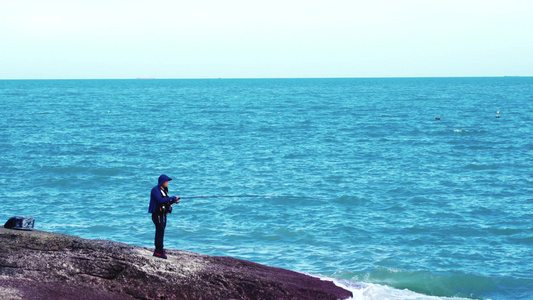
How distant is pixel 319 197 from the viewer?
89.7ft

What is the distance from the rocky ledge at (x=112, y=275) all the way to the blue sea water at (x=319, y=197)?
357 centimetres

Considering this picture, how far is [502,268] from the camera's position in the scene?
58.4ft

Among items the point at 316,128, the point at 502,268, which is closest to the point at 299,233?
the point at 502,268

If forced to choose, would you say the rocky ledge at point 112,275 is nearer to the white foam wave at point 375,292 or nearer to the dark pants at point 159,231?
the dark pants at point 159,231

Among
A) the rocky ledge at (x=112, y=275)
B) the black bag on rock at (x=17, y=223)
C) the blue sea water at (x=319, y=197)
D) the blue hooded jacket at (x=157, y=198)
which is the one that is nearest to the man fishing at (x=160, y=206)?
the blue hooded jacket at (x=157, y=198)

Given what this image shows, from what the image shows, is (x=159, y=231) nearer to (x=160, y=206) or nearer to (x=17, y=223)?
(x=160, y=206)

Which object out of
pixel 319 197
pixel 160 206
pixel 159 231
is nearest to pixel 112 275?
pixel 159 231

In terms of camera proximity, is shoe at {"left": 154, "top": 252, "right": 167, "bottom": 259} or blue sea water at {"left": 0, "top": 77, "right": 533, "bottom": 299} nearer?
shoe at {"left": 154, "top": 252, "right": 167, "bottom": 259}

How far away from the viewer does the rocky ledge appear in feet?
34.4

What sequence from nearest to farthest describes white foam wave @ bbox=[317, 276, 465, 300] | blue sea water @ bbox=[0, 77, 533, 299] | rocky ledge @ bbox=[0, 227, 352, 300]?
rocky ledge @ bbox=[0, 227, 352, 300] < white foam wave @ bbox=[317, 276, 465, 300] < blue sea water @ bbox=[0, 77, 533, 299]

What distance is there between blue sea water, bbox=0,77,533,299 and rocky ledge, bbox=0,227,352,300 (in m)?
3.57

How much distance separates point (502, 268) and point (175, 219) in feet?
39.9

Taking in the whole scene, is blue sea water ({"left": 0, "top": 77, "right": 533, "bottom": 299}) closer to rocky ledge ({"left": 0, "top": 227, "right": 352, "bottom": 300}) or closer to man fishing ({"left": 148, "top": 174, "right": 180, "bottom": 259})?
rocky ledge ({"left": 0, "top": 227, "right": 352, "bottom": 300})

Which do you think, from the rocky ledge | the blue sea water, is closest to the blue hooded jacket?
the rocky ledge
